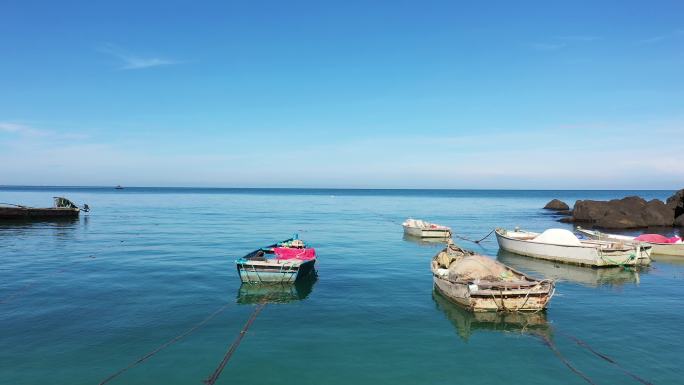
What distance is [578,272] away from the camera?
32.3m

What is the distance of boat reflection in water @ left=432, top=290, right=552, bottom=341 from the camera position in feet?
59.9

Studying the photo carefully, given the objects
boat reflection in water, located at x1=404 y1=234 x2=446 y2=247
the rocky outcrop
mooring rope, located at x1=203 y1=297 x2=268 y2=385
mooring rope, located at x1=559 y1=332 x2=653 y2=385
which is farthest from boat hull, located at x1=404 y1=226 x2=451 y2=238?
the rocky outcrop

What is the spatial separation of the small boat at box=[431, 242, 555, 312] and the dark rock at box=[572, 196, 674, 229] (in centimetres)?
5259

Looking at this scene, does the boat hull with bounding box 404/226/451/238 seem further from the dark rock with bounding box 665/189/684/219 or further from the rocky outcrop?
the dark rock with bounding box 665/189/684/219

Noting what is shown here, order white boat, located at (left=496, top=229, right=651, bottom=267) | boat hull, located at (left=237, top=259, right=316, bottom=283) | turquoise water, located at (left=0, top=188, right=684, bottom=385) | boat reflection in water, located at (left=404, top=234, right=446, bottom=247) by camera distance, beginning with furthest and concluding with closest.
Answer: boat reflection in water, located at (left=404, top=234, right=446, bottom=247), white boat, located at (left=496, top=229, right=651, bottom=267), boat hull, located at (left=237, top=259, right=316, bottom=283), turquoise water, located at (left=0, top=188, right=684, bottom=385)

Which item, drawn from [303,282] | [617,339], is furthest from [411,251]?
[617,339]

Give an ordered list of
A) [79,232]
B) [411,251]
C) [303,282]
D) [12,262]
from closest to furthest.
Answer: [303,282]
[12,262]
[411,251]
[79,232]

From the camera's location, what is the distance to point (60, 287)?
2506 centimetres

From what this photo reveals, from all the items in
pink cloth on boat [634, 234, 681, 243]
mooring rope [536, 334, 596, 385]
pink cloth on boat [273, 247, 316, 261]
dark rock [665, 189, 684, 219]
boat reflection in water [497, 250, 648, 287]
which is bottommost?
boat reflection in water [497, 250, 648, 287]

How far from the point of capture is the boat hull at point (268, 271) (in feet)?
81.5

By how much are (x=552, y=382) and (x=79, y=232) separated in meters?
55.3

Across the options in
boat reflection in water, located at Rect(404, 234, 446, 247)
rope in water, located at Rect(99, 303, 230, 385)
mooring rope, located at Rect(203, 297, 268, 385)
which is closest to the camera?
mooring rope, located at Rect(203, 297, 268, 385)

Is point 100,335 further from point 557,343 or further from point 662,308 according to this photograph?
point 662,308

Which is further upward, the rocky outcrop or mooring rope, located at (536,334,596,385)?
the rocky outcrop
